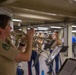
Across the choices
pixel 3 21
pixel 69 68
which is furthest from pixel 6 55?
pixel 69 68

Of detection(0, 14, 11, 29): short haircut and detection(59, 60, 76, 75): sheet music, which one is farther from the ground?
detection(0, 14, 11, 29): short haircut

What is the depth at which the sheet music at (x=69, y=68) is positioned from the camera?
4.17 ft

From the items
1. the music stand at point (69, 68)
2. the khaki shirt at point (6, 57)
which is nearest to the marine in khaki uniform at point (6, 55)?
the khaki shirt at point (6, 57)

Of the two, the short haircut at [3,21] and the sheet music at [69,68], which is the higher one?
the short haircut at [3,21]

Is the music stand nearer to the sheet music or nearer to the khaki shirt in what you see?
the sheet music

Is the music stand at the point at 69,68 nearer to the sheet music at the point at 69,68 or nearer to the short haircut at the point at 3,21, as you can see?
the sheet music at the point at 69,68

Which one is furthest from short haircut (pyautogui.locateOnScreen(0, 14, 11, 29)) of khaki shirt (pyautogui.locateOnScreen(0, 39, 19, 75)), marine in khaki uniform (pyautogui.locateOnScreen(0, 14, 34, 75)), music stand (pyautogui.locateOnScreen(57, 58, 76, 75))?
music stand (pyautogui.locateOnScreen(57, 58, 76, 75))

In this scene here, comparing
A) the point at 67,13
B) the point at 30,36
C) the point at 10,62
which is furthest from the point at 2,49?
the point at 67,13

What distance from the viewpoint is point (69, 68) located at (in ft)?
4.34

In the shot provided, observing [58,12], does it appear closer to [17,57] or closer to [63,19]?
[63,19]

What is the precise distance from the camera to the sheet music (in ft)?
4.17

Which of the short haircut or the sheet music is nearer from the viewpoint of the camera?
the sheet music

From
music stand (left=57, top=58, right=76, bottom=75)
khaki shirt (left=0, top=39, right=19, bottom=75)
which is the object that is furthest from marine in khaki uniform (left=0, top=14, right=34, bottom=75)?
music stand (left=57, top=58, right=76, bottom=75)

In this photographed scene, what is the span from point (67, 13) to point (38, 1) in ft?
6.18
